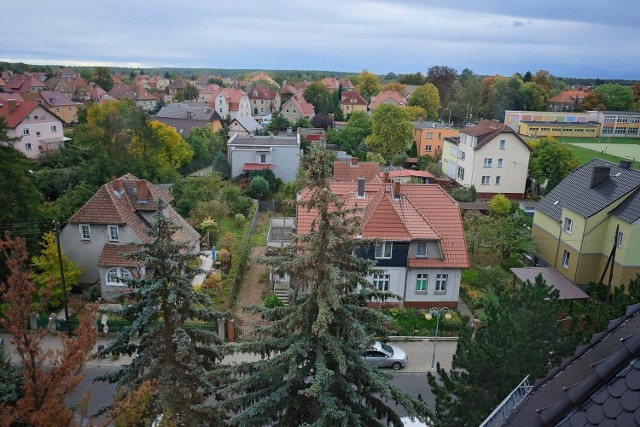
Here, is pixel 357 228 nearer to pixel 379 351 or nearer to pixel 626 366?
pixel 626 366

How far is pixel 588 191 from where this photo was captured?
30.1m

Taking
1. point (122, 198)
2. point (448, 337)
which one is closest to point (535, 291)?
point (448, 337)

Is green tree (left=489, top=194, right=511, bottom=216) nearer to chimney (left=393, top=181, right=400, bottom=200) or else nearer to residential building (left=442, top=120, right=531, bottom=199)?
residential building (left=442, top=120, right=531, bottom=199)

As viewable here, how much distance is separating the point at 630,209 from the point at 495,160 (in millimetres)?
21426

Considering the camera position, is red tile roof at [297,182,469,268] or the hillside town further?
red tile roof at [297,182,469,268]

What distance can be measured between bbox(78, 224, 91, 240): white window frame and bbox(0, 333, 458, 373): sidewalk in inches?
227

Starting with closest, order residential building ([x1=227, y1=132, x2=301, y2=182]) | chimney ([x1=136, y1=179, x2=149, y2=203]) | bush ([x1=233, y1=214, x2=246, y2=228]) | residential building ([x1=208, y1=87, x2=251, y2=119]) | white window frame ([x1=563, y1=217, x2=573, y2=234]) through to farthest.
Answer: chimney ([x1=136, y1=179, x2=149, y2=203]) → white window frame ([x1=563, y1=217, x2=573, y2=234]) → bush ([x1=233, y1=214, x2=246, y2=228]) → residential building ([x1=227, y1=132, x2=301, y2=182]) → residential building ([x1=208, y1=87, x2=251, y2=119])

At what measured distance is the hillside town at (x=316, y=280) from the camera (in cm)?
1108

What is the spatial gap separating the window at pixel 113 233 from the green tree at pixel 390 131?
41.6 meters

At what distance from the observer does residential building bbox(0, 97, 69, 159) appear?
193 ft

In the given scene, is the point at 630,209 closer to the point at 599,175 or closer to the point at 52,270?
the point at 599,175

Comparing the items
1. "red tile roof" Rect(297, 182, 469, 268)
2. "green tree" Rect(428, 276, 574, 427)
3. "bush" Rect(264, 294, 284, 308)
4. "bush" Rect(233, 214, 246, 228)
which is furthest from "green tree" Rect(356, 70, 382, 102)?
"green tree" Rect(428, 276, 574, 427)

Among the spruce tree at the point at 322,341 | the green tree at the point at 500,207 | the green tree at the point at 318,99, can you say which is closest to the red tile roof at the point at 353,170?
the green tree at the point at 500,207

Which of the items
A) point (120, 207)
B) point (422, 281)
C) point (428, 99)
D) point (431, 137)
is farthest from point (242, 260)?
point (428, 99)
